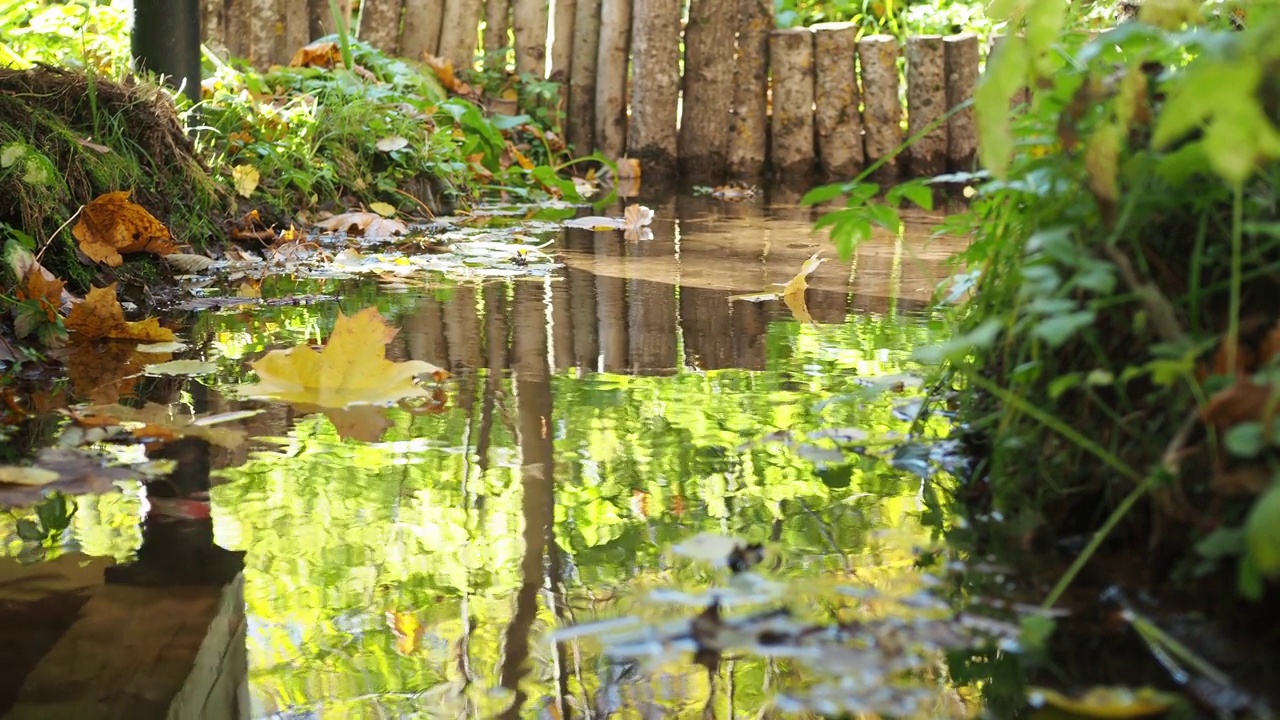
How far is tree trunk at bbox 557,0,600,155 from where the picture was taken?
758 cm

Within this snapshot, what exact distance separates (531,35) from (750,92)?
1290 millimetres

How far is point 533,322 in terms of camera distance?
2.78 meters

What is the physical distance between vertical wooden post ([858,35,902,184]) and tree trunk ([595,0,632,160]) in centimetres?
136

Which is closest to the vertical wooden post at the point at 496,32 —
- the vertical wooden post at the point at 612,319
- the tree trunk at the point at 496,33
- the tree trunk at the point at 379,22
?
the tree trunk at the point at 496,33

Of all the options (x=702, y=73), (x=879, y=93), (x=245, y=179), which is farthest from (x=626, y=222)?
(x=879, y=93)

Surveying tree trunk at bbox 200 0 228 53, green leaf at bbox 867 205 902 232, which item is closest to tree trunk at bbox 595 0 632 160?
tree trunk at bbox 200 0 228 53

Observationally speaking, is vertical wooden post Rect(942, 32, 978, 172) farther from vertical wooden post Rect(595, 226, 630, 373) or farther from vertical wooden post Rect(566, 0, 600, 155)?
vertical wooden post Rect(595, 226, 630, 373)

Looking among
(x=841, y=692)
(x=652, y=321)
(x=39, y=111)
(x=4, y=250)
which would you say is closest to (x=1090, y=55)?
(x=841, y=692)

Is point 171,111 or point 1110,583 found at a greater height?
point 171,111

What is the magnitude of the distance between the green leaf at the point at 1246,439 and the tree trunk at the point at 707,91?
6395mm

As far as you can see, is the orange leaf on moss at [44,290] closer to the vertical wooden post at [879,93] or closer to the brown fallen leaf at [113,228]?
Result: the brown fallen leaf at [113,228]

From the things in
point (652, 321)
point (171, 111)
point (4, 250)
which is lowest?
point (652, 321)

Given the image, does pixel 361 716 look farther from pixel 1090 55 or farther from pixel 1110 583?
pixel 1090 55

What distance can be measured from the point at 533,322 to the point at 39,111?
139 centimetres
